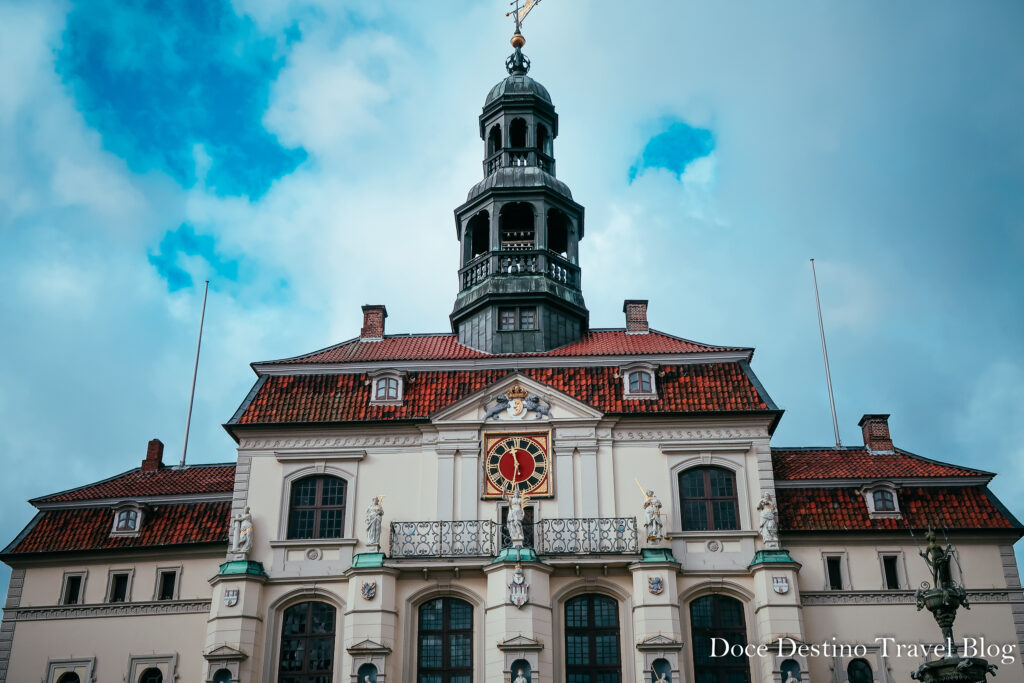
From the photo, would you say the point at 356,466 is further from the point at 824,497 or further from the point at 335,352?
the point at 824,497

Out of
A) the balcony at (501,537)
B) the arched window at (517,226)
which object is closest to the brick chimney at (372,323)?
the arched window at (517,226)

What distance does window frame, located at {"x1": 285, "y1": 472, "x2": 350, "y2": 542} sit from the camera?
1310 inches

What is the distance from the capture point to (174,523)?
3522 centimetres

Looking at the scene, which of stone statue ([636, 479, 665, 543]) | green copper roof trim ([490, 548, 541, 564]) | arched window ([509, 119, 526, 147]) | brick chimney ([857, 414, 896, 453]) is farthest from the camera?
arched window ([509, 119, 526, 147])

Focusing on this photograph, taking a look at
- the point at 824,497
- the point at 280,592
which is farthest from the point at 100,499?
the point at 824,497

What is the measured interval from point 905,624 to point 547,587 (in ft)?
37.0

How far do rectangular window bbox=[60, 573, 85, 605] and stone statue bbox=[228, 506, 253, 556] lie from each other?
5.95 meters

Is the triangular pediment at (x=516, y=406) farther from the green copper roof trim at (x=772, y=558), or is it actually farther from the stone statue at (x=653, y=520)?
the green copper roof trim at (x=772, y=558)

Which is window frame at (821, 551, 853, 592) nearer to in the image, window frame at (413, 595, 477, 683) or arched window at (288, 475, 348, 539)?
window frame at (413, 595, 477, 683)

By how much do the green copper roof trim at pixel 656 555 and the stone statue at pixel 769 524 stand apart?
2.97 meters

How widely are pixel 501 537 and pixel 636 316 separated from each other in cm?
1207

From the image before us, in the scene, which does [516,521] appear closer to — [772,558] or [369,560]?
[369,560]

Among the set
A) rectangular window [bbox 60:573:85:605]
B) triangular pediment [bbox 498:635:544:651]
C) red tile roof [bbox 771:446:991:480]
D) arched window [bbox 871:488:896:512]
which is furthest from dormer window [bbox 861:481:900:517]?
rectangular window [bbox 60:573:85:605]

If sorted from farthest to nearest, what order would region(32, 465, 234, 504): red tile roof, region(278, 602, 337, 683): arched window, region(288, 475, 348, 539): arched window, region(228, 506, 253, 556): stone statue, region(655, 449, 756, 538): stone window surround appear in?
region(32, 465, 234, 504): red tile roof
region(288, 475, 348, 539): arched window
region(228, 506, 253, 556): stone statue
region(655, 449, 756, 538): stone window surround
region(278, 602, 337, 683): arched window
